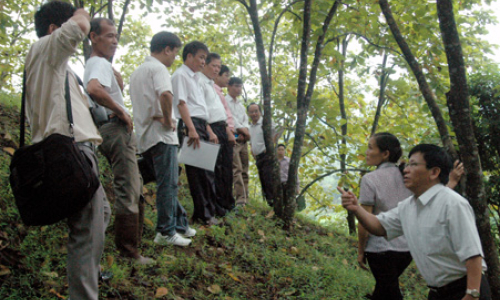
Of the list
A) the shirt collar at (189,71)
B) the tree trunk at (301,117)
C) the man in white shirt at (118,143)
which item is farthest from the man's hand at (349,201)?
the tree trunk at (301,117)

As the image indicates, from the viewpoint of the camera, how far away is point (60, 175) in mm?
2199

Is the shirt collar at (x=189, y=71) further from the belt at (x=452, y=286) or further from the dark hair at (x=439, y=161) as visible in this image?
the belt at (x=452, y=286)

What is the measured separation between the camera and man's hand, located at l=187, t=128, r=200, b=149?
4.75 metres

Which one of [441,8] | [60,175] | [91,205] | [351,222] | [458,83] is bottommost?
[351,222]

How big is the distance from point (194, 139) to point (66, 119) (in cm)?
246

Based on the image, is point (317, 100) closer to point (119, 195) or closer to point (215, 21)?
point (119, 195)

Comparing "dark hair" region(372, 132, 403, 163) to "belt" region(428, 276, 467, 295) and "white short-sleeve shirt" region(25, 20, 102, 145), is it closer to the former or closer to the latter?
"belt" region(428, 276, 467, 295)

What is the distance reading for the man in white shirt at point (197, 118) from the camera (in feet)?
16.6

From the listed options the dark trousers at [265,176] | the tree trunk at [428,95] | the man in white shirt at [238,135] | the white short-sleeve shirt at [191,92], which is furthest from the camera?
the dark trousers at [265,176]

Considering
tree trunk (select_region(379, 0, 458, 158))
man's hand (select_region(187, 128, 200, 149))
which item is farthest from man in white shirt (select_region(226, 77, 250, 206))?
tree trunk (select_region(379, 0, 458, 158))

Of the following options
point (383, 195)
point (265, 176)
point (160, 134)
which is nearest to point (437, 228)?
point (383, 195)

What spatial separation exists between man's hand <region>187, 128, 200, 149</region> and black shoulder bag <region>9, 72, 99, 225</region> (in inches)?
98.1

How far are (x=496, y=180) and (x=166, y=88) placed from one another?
5.38 metres

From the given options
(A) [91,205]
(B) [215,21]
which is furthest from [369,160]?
(B) [215,21]
